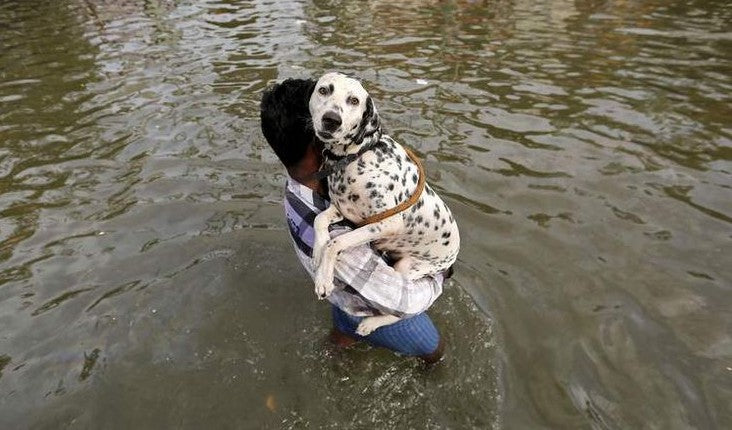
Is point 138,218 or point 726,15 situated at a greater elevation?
point 726,15

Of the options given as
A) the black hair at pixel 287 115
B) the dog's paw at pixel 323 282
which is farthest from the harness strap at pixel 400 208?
the black hair at pixel 287 115

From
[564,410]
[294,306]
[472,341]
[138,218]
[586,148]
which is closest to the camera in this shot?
[564,410]

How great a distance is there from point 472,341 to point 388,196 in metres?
1.89

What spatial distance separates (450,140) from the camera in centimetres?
746

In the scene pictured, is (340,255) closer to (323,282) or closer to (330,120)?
(323,282)

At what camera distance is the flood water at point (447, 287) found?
3926 mm

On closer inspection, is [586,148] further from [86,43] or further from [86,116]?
[86,43]

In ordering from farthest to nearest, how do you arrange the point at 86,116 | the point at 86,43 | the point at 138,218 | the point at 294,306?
1. the point at 86,43
2. the point at 86,116
3. the point at 138,218
4. the point at 294,306

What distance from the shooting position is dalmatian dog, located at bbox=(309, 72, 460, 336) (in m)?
2.86

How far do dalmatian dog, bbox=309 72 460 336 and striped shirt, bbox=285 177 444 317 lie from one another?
0.28 ft

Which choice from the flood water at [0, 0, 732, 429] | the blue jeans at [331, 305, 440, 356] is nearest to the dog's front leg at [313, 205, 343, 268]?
the blue jeans at [331, 305, 440, 356]

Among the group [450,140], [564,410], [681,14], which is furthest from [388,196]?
[681,14]

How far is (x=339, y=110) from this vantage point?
280 cm

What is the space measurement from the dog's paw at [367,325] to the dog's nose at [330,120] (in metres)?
1.34
